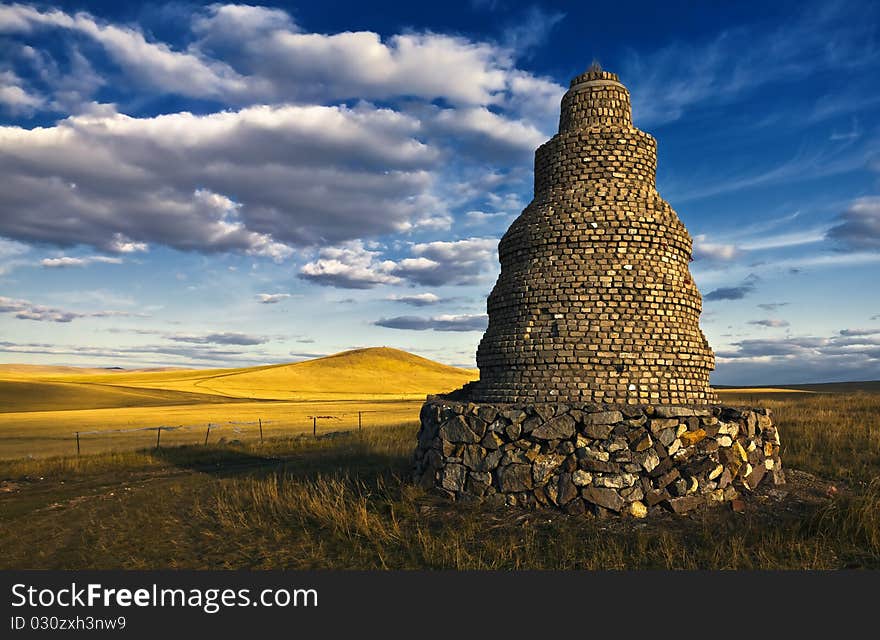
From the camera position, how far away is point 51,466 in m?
18.2

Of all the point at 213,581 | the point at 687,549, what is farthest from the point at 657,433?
the point at 213,581

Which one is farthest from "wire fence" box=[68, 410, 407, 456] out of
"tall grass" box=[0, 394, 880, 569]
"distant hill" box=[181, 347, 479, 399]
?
"distant hill" box=[181, 347, 479, 399]

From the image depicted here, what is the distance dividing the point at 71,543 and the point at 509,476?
7.34 metres

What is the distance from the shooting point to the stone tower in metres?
10.5

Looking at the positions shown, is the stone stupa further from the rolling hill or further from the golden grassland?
the rolling hill

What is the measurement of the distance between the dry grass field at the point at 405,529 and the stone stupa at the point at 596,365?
534mm

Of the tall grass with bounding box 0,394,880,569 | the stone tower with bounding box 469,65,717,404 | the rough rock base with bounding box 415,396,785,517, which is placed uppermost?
the stone tower with bounding box 469,65,717,404

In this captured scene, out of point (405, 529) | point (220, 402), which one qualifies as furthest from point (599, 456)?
point (220, 402)

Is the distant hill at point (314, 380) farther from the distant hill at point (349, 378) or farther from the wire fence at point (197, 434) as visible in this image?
the wire fence at point (197, 434)

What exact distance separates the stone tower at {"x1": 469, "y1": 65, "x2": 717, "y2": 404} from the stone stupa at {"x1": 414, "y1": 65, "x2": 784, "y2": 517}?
0.03 m

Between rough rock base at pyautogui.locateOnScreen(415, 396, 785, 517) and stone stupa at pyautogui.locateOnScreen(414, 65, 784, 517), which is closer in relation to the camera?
rough rock base at pyautogui.locateOnScreen(415, 396, 785, 517)

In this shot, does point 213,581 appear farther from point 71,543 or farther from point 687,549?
point 687,549

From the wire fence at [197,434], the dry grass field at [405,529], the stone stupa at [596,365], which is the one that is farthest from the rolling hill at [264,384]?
the stone stupa at [596,365]

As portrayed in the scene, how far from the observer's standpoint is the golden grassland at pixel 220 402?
31.0 meters
